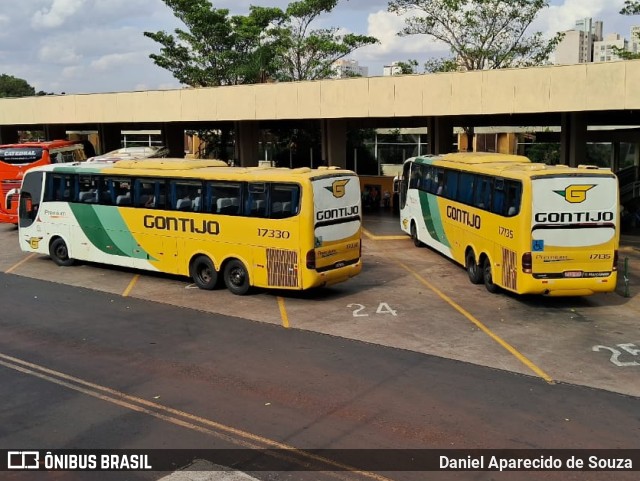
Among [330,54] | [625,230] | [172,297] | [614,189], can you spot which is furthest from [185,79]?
[614,189]

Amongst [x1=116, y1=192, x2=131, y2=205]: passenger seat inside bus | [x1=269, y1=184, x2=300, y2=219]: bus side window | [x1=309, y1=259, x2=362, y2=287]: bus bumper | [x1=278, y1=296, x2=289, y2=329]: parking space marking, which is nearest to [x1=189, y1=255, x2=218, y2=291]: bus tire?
[x1=278, y1=296, x2=289, y2=329]: parking space marking

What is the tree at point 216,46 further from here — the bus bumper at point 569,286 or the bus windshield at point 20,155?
the bus bumper at point 569,286

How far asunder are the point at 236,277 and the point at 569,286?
780 centimetres

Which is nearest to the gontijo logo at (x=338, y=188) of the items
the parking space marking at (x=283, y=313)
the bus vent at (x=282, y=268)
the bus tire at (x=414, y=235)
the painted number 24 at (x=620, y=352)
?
the bus vent at (x=282, y=268)

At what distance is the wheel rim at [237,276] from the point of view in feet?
57.1

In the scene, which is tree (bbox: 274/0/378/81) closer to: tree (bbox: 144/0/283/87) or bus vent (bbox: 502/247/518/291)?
tree (bbox: 144/0/283/87)

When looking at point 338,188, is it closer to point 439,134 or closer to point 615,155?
point 439,134

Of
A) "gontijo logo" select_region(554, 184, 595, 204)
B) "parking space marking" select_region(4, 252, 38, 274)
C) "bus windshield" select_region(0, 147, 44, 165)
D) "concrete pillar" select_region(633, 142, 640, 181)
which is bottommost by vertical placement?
"parking space marking" select_region(4, 252, 38, 274)

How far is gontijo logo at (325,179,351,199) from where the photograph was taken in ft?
54.3

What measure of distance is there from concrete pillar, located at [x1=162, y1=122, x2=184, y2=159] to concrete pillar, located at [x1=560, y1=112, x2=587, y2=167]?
22740mm

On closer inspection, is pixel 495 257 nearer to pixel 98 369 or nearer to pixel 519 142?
pixel 98 369

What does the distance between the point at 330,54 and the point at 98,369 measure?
126 feet

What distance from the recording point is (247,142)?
119 ft

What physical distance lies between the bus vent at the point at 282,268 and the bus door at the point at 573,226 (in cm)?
530
